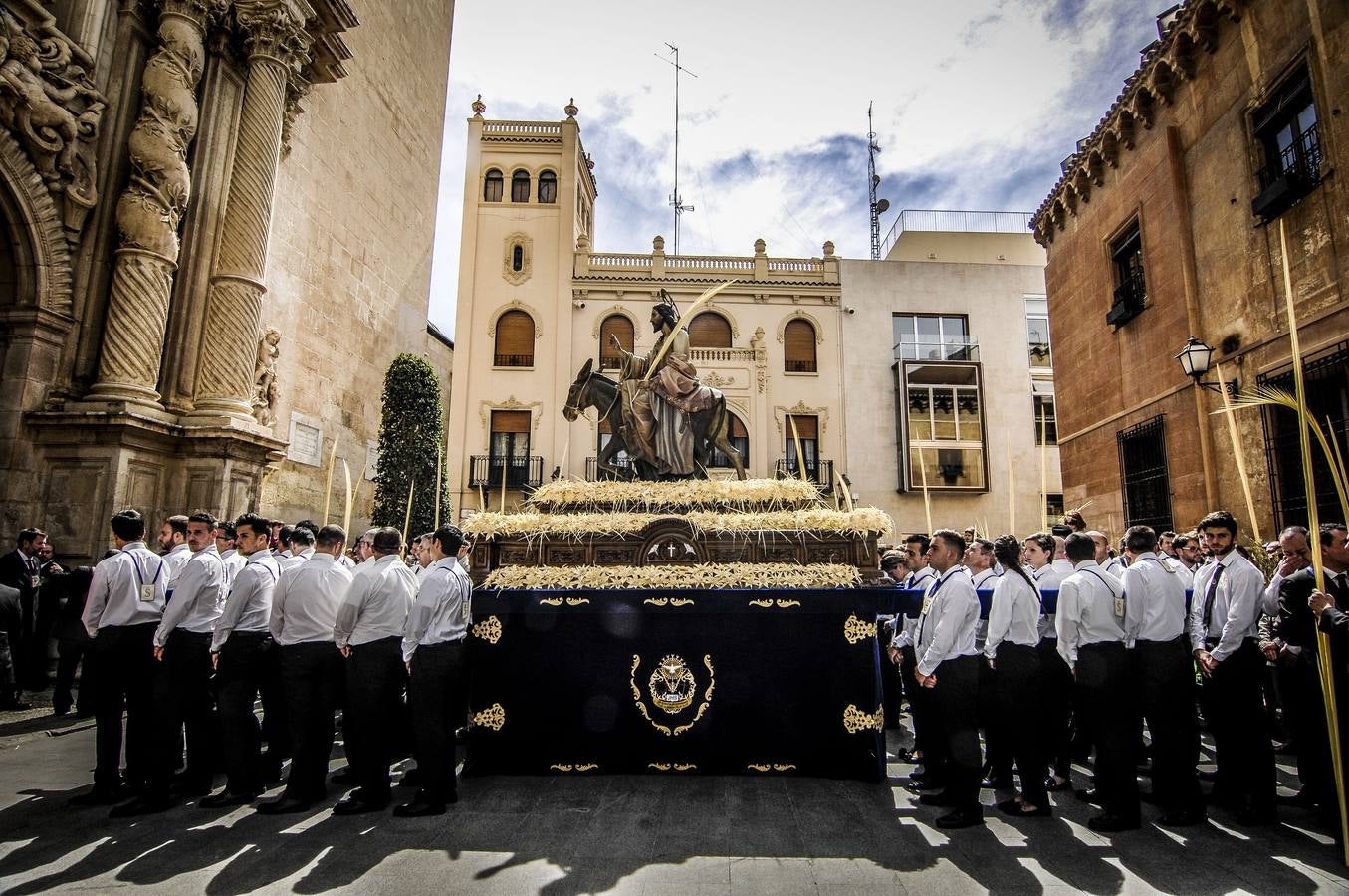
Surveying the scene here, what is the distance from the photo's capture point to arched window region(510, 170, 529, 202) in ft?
89.5

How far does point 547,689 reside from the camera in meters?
5.98

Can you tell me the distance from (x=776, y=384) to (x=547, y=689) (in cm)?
2129

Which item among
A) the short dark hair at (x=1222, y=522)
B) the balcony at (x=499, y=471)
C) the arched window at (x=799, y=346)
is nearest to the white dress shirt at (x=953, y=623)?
the short dark hair at (x=1222, y=522)

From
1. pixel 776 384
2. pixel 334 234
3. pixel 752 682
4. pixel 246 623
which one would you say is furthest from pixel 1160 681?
pixel 776 384

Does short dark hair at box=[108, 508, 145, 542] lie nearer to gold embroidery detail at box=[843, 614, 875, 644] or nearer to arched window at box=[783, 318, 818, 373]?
gold embroidery detail at box=[843, 614, 875, 644]

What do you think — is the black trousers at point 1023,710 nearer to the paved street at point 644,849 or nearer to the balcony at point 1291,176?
the paved street at point 644,849

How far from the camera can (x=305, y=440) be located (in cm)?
1466

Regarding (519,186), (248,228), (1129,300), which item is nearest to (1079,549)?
(1129,300)

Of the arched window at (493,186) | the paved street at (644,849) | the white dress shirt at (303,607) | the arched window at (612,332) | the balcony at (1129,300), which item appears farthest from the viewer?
the arched window at (493,186)

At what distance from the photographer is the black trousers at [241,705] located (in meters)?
5.44

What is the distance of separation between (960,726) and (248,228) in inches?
510

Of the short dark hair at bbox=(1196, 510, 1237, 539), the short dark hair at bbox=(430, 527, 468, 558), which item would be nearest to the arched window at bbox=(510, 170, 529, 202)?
the short dark hair at bbox=(430, 527, 468, 558)

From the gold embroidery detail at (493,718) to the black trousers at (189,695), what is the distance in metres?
2.14

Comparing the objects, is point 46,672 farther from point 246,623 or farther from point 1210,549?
point 1210,549
